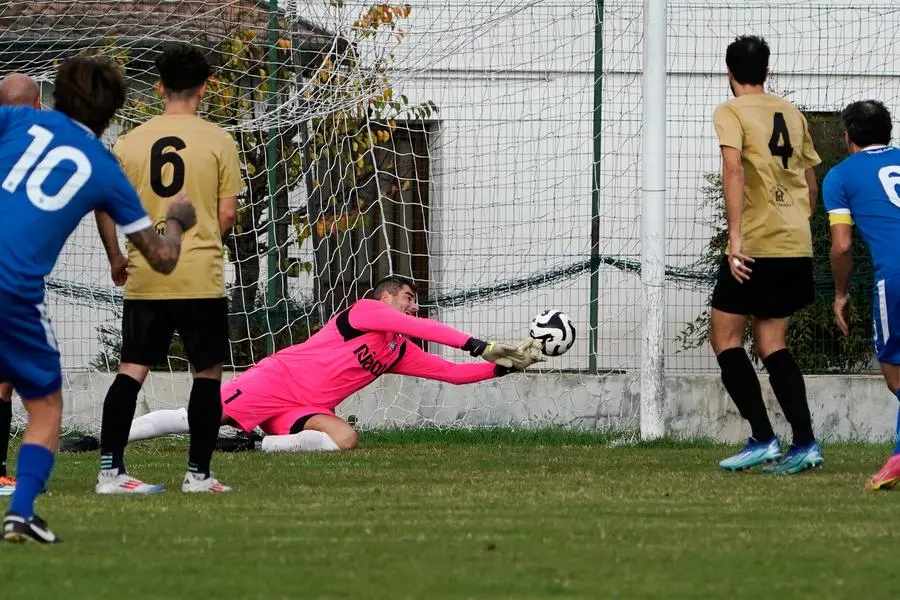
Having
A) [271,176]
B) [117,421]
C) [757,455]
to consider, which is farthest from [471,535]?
[271,176]

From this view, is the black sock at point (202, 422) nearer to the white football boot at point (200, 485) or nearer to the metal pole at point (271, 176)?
the white football boot at point (200, 485)

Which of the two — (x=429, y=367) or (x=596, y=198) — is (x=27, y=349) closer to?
(x=429, y=367)

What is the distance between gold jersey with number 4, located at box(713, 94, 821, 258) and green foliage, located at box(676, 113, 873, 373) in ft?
11.7

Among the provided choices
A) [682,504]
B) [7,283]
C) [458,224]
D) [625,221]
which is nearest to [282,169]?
[458,224]

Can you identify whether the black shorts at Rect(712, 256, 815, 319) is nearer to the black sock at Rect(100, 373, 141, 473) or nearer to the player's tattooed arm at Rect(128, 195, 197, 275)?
the black sock at Rect(100, 373, 141, 473)

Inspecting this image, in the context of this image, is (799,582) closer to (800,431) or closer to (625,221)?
(800,431)

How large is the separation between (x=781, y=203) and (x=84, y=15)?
19.3ft

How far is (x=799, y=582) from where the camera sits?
14.1 feet

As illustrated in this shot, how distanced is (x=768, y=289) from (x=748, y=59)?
116 centimetres

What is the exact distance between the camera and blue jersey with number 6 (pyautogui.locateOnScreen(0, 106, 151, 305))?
4891mm

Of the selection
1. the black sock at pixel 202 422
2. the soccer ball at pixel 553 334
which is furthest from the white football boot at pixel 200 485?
the soccer ball at pixel 553 334

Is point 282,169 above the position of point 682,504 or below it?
above

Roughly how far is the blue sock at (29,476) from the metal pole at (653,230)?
508cm

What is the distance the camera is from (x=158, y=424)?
931 cm
